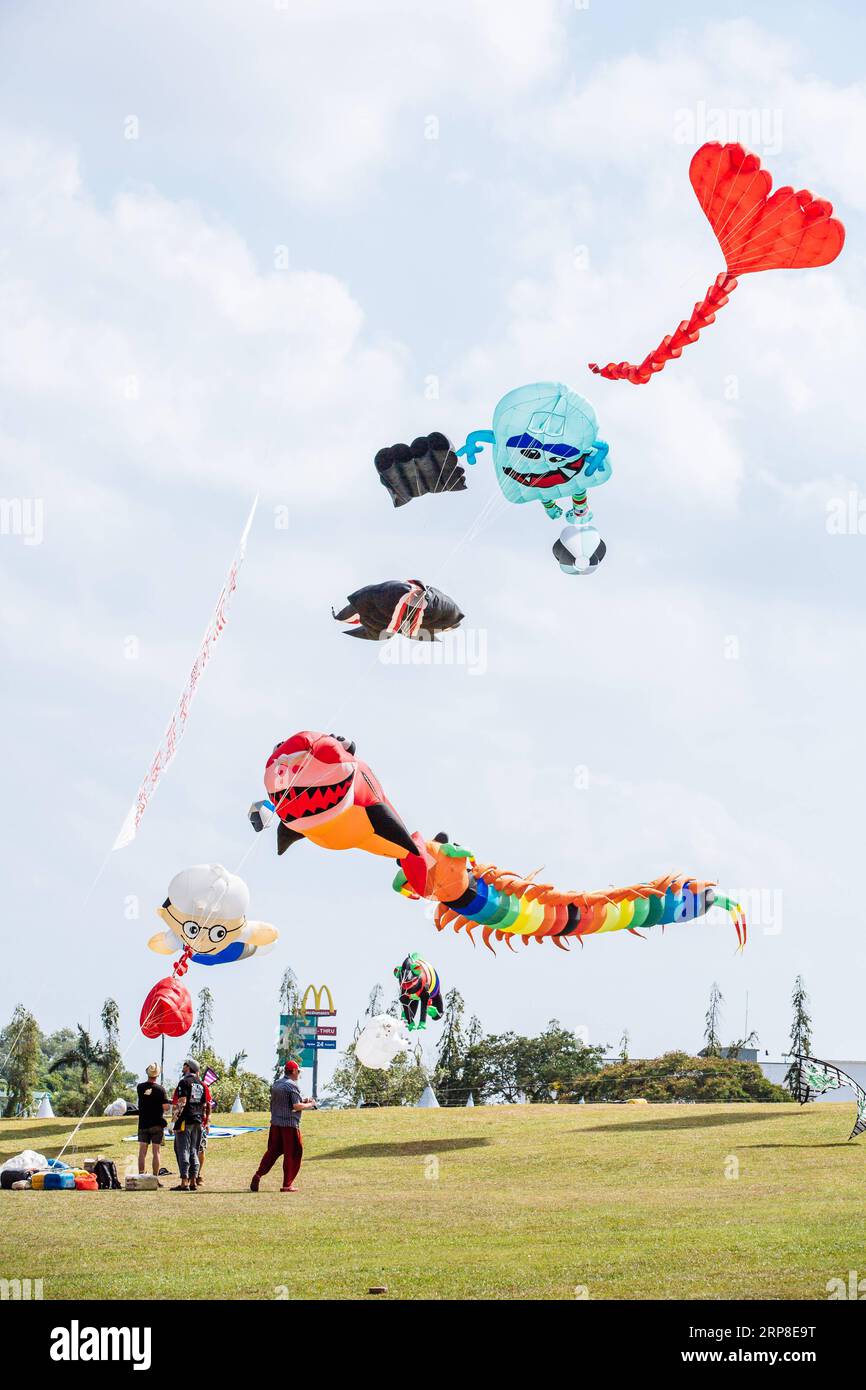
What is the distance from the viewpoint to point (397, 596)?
23812 mm

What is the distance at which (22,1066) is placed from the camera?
69688mm

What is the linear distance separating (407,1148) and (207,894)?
5.88m

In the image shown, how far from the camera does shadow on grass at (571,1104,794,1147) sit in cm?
2698

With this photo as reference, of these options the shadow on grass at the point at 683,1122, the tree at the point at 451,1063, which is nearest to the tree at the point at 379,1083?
the tree at the point at 451,1063

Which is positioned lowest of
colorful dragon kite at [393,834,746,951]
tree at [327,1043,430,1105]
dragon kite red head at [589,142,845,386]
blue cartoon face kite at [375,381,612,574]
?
tree at [327,1043,430,1105]

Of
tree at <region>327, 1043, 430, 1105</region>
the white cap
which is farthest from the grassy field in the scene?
tree at <region>327, 1043, 430, 1105</region>

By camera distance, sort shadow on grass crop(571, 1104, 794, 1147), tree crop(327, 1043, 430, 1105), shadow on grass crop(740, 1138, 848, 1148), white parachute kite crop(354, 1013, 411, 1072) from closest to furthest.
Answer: shadow on grass crop(740, 1138, 848, 1148) < shadow on grass crop(571, 1104, 794, 1147) < white parachute kite crop(354, 1013, 411, 1072) < tree crop(327, 1043, 430, 1105)

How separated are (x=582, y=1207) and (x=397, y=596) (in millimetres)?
9469

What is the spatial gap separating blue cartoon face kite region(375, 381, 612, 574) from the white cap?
839cm

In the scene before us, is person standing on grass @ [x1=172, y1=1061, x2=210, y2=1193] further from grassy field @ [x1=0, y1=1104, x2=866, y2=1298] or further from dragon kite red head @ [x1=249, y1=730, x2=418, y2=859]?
dragon kite red head @ [x1=249, y1=730, x2=418, y2=859]

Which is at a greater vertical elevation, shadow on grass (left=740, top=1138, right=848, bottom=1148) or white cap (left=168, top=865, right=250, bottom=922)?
white cap (left=168, top=865, right=250, bottom=922)
